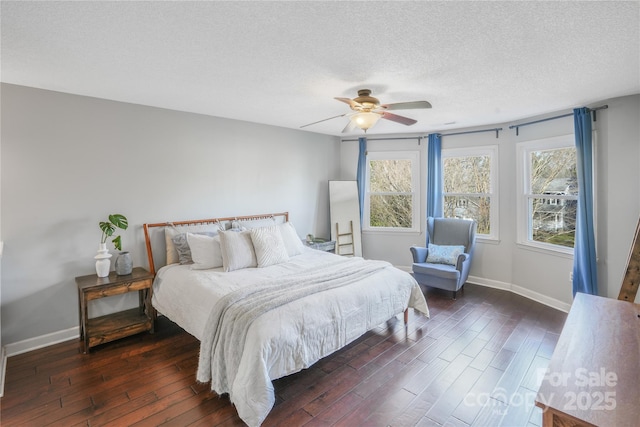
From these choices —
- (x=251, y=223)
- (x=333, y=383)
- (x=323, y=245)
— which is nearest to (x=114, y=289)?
(x=251, y=223)

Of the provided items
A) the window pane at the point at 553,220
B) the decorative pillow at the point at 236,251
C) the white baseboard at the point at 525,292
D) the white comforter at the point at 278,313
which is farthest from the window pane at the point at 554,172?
the decorative pillow at the point at 236,251

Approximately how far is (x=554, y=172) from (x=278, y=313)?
4007mm

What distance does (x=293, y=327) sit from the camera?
2.19 metres

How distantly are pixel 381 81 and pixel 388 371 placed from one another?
8.10 feet

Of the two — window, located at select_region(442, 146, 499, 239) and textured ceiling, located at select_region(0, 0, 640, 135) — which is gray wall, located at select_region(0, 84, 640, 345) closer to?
window, located at select_region(442, 146, 499, 239)

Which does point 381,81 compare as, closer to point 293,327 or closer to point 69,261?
point 293,327

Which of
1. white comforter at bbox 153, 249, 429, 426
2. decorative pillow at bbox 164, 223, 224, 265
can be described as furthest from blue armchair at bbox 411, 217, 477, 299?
decorative pillow at bbox 164, 223, 224, 265

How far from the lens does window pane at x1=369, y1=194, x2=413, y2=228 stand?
17.9ft

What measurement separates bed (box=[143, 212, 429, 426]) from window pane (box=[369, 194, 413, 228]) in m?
1.92

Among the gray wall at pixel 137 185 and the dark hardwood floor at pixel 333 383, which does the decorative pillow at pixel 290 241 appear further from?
the dark hardwood floor at pixel 333 383

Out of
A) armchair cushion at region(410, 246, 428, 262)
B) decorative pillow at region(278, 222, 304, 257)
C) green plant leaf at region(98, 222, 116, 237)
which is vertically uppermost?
green plant leaf at region(98, 222, 116, 237)

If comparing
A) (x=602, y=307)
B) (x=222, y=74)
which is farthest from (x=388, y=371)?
(x=222, y=74)

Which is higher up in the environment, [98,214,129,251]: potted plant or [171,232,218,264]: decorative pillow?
[98,214,129,251]: potted plant

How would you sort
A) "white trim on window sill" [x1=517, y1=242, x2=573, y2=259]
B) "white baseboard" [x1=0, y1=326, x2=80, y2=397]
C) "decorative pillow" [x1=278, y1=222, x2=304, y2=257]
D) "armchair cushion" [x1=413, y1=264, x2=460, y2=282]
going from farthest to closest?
"armchair cushion" [x1=413, y1=264, x2=460, y2=282] → "decorative pillow" [x1=278, y1=222, x2=304, y2=257] → "white trim on window sill" [x1=517, y1=242, x2=573, y2=259] → "white baseboard" [x1=0, y1=326, x2=80, y2=397]
